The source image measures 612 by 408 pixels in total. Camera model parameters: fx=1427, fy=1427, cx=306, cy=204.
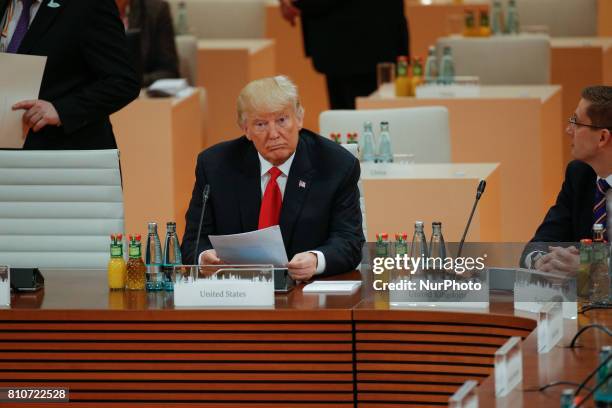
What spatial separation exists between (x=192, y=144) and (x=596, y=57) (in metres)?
2.55

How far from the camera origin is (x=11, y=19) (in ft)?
15.4

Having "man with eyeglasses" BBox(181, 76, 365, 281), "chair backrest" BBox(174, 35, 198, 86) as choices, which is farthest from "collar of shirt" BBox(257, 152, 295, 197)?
"chair backrest" BBox(174, 35, 198, 86)

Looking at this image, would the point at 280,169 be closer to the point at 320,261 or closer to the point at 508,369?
the point at 320,261

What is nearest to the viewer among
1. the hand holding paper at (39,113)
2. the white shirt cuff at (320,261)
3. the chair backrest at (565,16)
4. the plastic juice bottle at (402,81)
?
the white shirt cuff at (320,261)

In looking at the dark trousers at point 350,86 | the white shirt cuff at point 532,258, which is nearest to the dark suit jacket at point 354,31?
the dark trousers at point 350,86

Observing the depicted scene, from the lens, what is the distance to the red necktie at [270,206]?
4137 mm

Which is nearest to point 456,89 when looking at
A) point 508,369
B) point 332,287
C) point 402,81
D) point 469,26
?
point 402,81

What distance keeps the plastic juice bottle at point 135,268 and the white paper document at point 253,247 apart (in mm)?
206

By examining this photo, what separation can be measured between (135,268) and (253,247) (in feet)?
1.09

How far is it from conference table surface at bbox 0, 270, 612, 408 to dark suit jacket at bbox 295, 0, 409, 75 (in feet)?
14.7

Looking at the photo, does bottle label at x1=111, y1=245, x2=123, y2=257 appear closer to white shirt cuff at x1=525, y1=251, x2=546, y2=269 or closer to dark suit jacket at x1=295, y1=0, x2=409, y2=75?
white shirt cuff at x1=525, y1=251, x2=546, y2=269

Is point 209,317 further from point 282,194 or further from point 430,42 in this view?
point 430,42

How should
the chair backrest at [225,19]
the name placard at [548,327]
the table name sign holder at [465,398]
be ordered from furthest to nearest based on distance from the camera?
the chair backrest at [225,19], the name placard at [548,327], the table name sign holder at [465,398]

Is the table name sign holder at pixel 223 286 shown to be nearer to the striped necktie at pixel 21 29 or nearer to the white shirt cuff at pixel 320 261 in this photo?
the white shirt cuff at pixel 320 261
